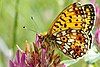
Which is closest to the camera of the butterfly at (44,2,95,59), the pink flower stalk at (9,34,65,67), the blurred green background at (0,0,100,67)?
the pink flower stalk at (9,34,65,67)

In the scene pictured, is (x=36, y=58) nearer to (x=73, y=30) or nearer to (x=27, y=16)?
(x=73, y=30)

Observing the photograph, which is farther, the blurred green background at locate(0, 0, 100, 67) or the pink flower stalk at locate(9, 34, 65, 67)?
the blurred green background at locate(0, 0, 100, 67)

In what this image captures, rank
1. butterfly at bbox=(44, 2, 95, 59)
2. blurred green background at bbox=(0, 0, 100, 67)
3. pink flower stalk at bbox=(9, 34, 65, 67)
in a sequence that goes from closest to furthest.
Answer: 1. pink flower stalk at bbox=(9, 34, 65, 67)
2. butterfly at bbox=(44, 2, 95, 59)
3. blurred green background at bbox=(0, 0, 100, 67)

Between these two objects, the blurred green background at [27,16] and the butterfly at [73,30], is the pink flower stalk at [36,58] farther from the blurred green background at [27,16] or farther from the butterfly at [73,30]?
the blurred green background at [27,16]

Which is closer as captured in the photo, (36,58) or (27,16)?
(36,58)

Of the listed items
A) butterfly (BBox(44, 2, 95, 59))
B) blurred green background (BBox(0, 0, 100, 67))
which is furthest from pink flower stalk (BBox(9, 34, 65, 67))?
blurred green background (BBox(0, 0, 100, 67))

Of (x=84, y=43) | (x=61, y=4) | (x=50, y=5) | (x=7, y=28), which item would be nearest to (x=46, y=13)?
(x=50, y=5)

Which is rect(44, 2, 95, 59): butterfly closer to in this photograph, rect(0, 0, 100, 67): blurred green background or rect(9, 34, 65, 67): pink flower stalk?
rect(9, 34, 65, 67): pink flower stalk

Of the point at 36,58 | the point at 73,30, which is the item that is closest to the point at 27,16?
the point at 73,30
